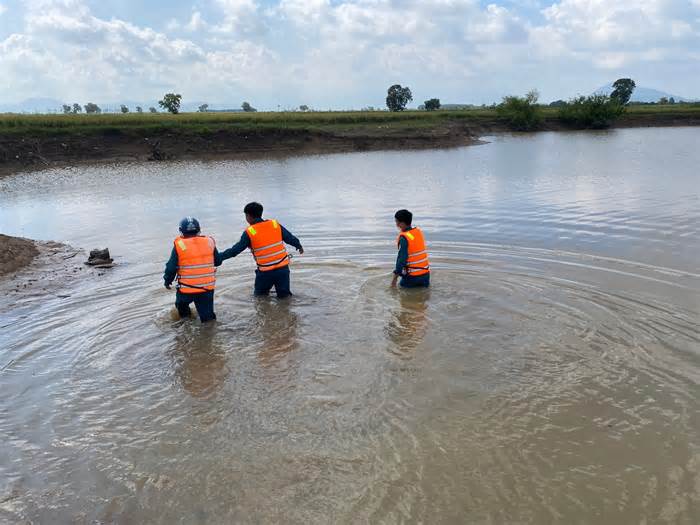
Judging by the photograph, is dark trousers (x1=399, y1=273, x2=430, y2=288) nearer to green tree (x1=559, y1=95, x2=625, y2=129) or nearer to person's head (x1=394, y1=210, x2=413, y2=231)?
person's head (x1=394, y1=210, x2=413, y2=231)

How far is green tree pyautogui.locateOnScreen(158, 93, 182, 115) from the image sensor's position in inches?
2406

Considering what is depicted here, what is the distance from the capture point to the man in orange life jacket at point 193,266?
8062 millimetres

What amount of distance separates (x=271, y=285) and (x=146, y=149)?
3698 cm

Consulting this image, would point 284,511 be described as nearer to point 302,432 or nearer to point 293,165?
point 302,432

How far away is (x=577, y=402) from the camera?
5.88m

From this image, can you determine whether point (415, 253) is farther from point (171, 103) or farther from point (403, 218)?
point (171, 103)

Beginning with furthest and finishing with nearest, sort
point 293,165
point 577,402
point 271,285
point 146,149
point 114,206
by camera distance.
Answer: point 146,149 < point 293,165 < point 114,206 < point 271,285 < point 577,402

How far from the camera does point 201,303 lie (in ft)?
27.7

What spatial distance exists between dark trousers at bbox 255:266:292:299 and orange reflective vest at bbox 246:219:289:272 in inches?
4.0

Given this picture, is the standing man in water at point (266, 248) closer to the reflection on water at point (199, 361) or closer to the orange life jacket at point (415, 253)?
the reflection on water at point (199, 361)

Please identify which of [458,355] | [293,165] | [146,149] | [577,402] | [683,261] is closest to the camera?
[577,402]

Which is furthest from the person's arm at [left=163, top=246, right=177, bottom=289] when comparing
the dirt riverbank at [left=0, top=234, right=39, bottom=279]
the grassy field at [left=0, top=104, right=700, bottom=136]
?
the grassy field at [left=0, top=104, right=700, bottom=136]

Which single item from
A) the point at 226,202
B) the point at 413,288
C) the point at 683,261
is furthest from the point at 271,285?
the point at 226,202

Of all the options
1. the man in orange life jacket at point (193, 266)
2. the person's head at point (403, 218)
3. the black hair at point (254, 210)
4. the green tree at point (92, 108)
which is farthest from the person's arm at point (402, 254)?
the green tree at point (92, 108)
